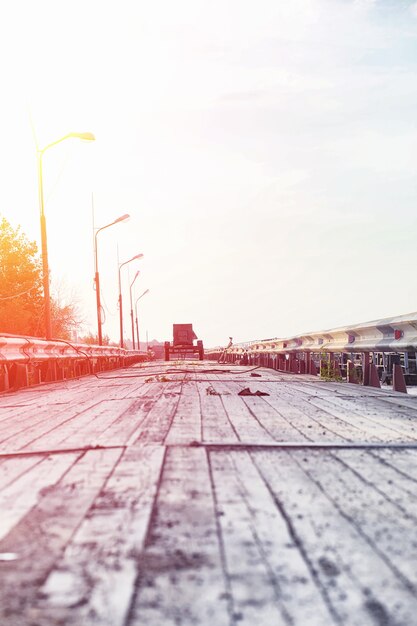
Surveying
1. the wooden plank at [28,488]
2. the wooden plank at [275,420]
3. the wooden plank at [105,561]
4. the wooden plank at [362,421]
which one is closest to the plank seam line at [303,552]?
the wooden plank at [105,561]

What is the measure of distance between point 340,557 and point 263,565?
0.90 feet

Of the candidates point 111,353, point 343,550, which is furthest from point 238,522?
point 111,353

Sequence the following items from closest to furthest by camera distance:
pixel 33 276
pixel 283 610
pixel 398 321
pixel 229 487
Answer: pixel 283 610
pixel 229 487
pixel 398 321
pixel 33 276

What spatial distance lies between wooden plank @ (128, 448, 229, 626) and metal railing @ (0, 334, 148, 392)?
32.9 ft

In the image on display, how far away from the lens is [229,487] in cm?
325

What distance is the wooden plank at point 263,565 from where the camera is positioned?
1946mm

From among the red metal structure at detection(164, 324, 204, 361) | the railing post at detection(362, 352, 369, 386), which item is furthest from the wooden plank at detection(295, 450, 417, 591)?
the red metal structure at detection(164, 324, 204, 361)

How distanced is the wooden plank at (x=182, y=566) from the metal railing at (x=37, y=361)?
32.9 ft

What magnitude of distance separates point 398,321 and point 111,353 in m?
23.1

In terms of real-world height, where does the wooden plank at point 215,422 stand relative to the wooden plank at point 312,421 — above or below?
above

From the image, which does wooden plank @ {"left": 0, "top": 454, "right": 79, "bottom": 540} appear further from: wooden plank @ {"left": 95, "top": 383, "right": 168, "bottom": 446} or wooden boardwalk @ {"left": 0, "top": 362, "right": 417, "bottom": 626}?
wooden plank @ {"left": 95, "top": 383, "right": 168, "bottom": 446}

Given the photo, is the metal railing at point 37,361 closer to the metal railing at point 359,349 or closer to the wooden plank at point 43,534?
the metal railing at point 359,349

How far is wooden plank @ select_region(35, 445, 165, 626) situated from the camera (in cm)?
196

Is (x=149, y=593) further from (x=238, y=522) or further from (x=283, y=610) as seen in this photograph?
(x=238, y=522)
